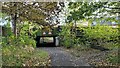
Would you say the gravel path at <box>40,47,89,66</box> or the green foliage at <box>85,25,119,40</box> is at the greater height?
the green foliage at <box>85,25,119,40</box>

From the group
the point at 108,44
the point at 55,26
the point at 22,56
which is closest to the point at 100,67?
the point at 108,44

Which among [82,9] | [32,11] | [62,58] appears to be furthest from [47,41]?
[82,9]

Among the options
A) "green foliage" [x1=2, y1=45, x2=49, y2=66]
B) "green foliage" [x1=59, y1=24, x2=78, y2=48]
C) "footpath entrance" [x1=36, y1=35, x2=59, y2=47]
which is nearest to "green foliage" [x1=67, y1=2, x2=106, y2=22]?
"green foliage" [x1=59, y1=24, x2=78, y2=48]

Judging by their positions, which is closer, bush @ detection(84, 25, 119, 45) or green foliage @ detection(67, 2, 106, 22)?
green foliage @ detection(67, 2, 106, 22)

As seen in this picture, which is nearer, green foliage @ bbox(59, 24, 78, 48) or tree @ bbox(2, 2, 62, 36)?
tree @ bbox(2, 2, 62, 36)

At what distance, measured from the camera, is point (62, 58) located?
2912 millimetres

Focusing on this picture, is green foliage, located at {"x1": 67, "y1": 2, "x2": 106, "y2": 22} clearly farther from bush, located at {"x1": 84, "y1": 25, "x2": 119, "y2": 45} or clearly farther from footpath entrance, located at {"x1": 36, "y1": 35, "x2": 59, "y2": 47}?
footpath entrance, located at {"x1": 36, "y1": 35, "x2": 59, "y2": 47}

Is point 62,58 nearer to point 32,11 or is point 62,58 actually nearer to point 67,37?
point 67,37

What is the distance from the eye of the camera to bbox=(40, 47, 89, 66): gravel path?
114 inches

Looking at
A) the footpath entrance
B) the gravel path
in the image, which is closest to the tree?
the footpath entrance

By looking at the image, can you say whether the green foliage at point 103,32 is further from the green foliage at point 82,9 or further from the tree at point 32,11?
the tree at point 32,11

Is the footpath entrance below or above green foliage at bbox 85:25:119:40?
below

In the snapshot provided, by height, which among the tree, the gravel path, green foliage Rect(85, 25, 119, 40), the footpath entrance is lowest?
the gravel path

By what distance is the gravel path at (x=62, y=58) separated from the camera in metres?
2.88
